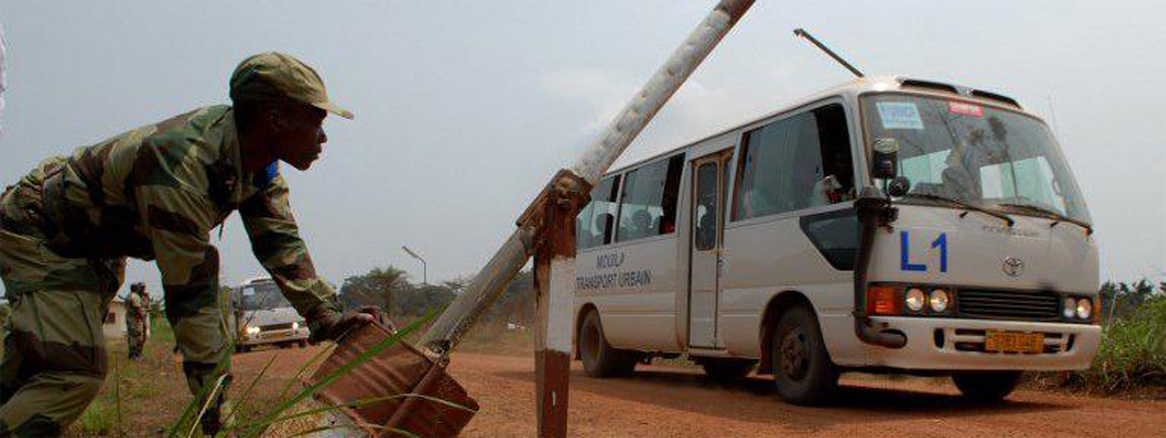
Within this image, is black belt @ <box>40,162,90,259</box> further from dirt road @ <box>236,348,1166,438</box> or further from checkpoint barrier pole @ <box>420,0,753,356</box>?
dirt road @ <box>236,348,1166,438</box>

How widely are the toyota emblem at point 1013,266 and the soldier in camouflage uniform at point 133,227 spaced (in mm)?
5515

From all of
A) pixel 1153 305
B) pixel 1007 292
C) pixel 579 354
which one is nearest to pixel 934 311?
pixel 1007 292

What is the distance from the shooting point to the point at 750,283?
8.49m

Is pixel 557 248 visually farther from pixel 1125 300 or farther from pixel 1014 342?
pixel 1125 300

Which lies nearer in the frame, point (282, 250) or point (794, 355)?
point (282, 250)

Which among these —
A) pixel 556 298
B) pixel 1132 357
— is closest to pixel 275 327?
pixel 1132 357

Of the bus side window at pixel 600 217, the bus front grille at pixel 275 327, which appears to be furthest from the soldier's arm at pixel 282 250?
the bus front grille at pixel 275 327

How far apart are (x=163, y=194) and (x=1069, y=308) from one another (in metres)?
6.62

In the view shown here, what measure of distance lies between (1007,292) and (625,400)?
311 centimetres

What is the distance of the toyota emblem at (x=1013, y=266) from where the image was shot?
7066 mm

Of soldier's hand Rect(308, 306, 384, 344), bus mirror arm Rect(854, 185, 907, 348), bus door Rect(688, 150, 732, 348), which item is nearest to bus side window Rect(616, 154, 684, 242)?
bus door Rect(688, 150, 732, 348)

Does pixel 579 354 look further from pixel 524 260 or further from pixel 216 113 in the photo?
pixel 216 113

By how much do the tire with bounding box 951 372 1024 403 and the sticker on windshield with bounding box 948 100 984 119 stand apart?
2.11 meters

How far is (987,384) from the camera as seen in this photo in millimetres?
8336
